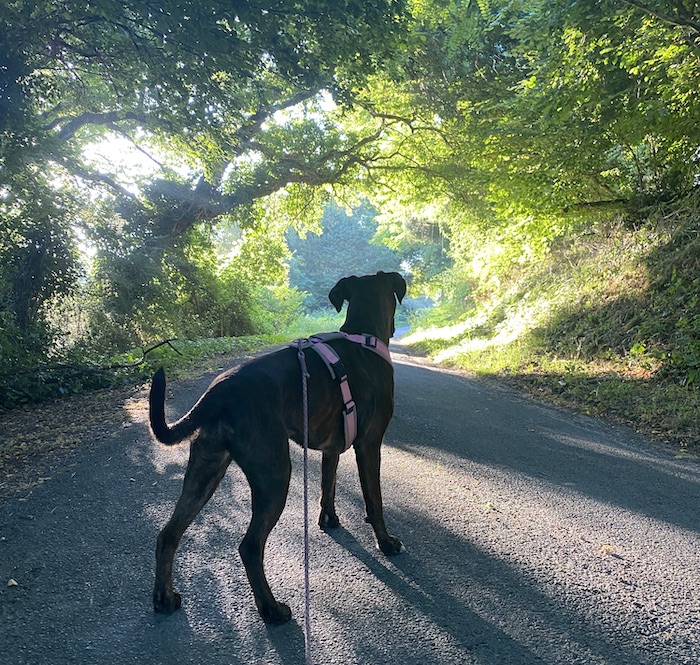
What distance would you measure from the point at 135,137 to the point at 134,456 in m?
10.8

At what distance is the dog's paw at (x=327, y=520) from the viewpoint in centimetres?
322

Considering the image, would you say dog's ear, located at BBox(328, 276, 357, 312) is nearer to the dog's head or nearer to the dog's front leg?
the dog's head

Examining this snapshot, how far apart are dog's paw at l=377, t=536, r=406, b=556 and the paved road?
2.5 inches

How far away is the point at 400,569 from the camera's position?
2748 mm

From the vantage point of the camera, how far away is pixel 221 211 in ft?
51.3

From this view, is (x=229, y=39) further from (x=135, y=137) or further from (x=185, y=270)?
(x=185, y=270)

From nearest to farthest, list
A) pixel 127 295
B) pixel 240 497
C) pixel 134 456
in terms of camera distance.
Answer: pixel 240 497 < pixel 134 456 < pixel 127 295

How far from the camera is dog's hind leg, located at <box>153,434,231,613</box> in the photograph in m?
2.36

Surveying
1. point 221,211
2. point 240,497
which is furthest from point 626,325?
point 221,211

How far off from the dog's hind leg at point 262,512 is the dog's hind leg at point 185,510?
0.21 metres

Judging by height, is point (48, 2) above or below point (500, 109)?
below

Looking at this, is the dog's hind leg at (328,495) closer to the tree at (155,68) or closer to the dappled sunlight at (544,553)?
the dappled sunlight at (544,553)

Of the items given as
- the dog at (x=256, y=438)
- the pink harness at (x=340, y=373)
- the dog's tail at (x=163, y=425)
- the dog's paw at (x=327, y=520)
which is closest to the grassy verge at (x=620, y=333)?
the dog's paw at (x=327, y=520)

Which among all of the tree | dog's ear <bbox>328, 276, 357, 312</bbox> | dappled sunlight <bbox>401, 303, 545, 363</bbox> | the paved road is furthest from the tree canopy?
the paved road
